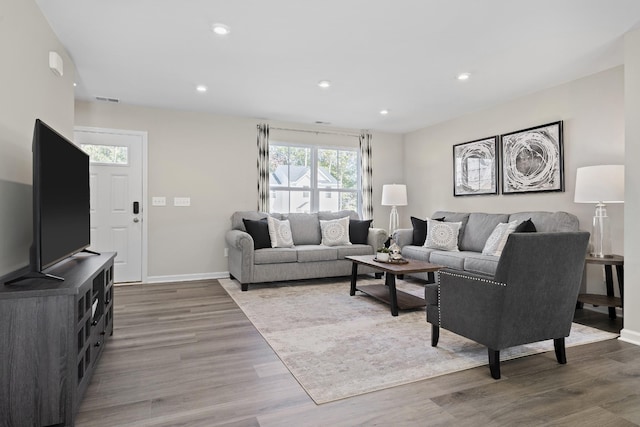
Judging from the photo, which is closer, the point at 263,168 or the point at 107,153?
the point at 107,153

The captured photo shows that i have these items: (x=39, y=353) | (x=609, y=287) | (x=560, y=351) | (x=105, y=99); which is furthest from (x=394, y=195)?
(x=39, y=353)

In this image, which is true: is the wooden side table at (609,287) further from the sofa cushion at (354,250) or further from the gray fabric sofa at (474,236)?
the sofa cushion at (354,250)

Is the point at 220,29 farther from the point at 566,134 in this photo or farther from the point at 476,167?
the point at 476,167

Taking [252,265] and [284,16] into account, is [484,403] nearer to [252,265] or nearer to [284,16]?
[284,16]

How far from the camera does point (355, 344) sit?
271 centimetres

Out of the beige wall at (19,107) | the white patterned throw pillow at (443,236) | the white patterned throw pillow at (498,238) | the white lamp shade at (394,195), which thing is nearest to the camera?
the beige wall at (19,107)

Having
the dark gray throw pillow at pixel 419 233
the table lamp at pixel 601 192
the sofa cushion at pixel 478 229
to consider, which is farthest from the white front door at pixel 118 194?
the table lamp at pixel 601 192

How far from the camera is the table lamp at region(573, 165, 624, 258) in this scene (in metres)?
3.21

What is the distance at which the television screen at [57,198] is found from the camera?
68.8 inches

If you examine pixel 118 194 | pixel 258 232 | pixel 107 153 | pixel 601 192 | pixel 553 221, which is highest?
pixel 107 153

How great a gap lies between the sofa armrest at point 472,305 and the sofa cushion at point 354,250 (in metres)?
2.58

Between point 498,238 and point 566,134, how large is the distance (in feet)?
4.46

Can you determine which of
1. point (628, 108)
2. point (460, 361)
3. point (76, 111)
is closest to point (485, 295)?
point (460, 361)

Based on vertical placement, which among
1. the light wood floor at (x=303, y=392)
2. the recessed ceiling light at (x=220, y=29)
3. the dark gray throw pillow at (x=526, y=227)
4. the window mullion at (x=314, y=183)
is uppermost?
the recessed ceiling light at (x=220, y=29)
